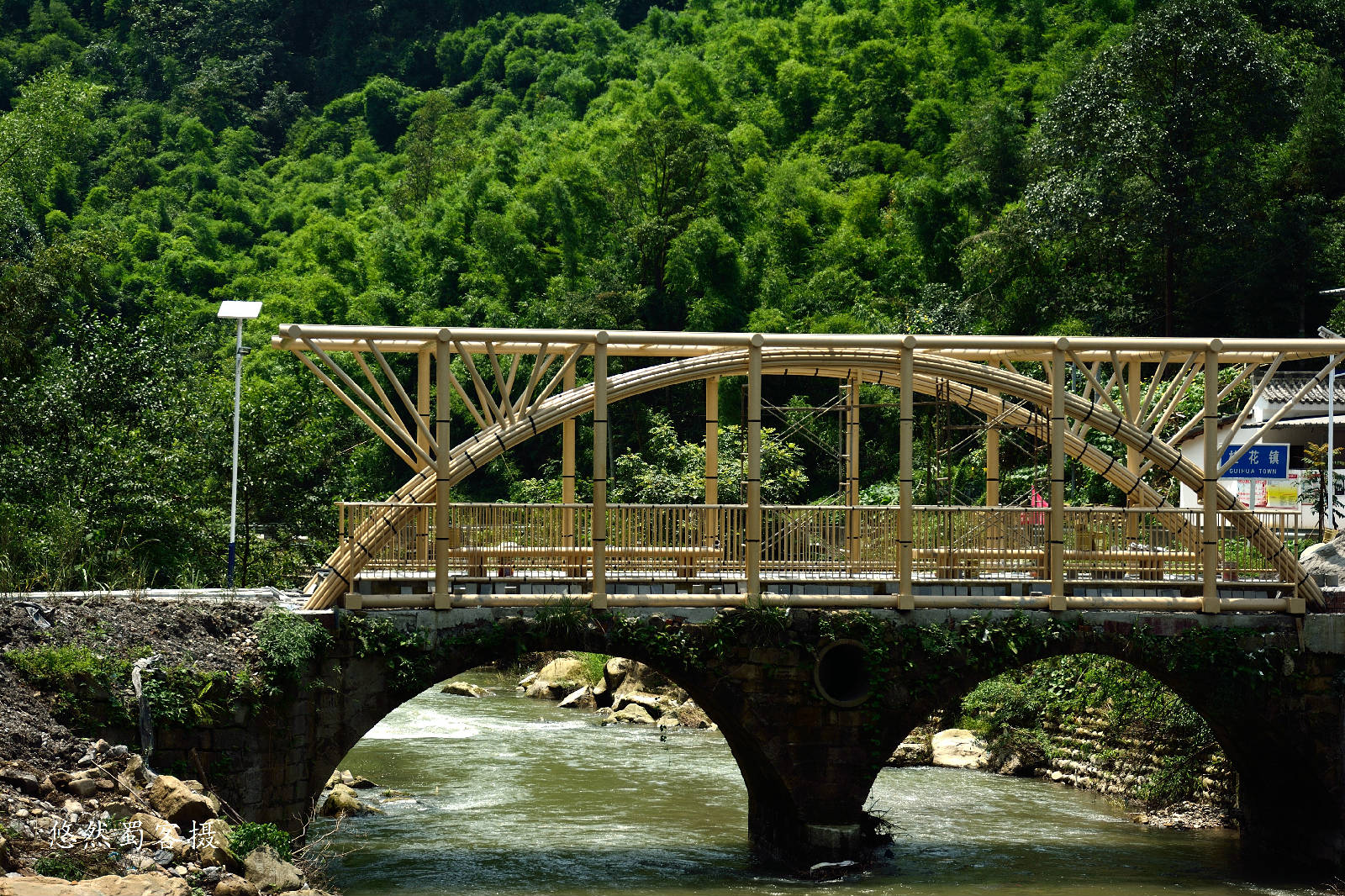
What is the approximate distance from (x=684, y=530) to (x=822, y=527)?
1.80 metres

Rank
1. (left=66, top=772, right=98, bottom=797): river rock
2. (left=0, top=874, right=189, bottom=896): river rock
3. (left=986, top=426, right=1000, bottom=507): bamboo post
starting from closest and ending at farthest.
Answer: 1. (left=0, top=874, right=189, bottom=896): river rock
2. (left=66, top=772, right=98, bottom=797): river rock
3. (left=986, top=426, right=1000, bottom=507): bamboo post

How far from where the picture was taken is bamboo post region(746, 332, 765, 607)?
690 inches

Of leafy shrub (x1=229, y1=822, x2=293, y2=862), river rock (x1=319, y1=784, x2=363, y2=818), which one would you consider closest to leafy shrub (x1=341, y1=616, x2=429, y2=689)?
leafy shrub (x1=229, y1=822, x2=293, y2=862)

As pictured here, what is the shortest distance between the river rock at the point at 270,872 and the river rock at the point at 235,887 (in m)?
0.22

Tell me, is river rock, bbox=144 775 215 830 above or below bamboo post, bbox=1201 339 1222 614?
below

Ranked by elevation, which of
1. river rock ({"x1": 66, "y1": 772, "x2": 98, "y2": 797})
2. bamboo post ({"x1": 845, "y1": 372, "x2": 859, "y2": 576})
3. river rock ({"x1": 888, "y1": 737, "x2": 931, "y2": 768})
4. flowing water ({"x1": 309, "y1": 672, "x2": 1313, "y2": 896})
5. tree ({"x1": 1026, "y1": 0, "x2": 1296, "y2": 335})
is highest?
tree ({"x1": 1026, "y1": 0, "x2": 1296, "y2": 335})

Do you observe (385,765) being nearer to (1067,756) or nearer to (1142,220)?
(1067,756)

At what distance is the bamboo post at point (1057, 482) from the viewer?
1808 cm

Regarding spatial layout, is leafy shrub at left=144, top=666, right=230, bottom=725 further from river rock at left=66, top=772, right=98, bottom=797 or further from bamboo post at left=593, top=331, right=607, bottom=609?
bamboo post at left=593, top=331, right=607, bottom=609

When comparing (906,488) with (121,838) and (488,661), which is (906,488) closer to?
(488,661)

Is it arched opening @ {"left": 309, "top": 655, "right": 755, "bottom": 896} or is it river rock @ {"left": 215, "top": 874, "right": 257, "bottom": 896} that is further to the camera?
arched opening @ {"left": 309, "top": 655, "right": 755, "bottom": 896}

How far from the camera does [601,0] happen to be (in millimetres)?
85250

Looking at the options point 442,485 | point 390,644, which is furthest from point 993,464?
point 390,644

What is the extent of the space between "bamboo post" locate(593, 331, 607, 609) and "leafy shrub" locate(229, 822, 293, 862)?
179 inches
